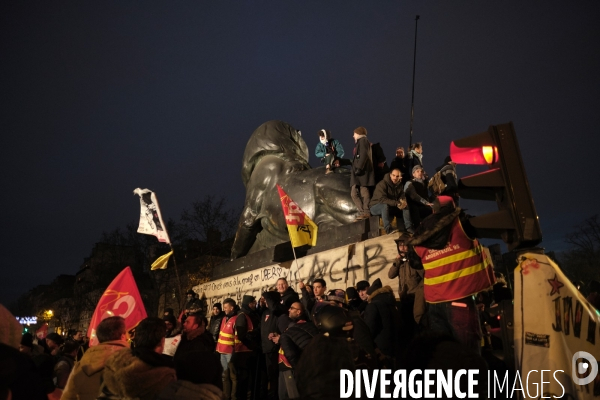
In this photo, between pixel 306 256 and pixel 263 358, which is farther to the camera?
pixel 306 256

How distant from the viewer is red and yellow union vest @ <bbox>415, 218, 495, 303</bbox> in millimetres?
4344

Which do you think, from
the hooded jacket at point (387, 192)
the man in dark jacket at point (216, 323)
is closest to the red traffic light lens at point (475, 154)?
the hooded jacket at point (387, 192)

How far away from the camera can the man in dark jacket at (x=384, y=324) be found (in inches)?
206

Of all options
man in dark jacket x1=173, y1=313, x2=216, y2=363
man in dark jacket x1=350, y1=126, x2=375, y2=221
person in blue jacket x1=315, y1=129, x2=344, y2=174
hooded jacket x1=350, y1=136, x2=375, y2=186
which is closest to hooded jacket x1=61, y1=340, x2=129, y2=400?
man in dark jacket x1=173, y1=313, x2=216, y2=363

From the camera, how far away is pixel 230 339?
26.1 feet

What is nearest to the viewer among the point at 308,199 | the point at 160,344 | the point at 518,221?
the point at 518,221

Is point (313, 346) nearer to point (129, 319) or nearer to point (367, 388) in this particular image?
point (367, 388)

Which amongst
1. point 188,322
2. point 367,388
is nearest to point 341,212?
point 188,322

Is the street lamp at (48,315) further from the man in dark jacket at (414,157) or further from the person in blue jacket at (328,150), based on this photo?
the man in dark jacket at (414,157)

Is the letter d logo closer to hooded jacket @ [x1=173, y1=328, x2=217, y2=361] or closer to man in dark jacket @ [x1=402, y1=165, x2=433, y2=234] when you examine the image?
hooded jacket @ [x1=173, y1=328, x2=217, y2=361]

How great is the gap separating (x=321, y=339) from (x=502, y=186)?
6.49 ft

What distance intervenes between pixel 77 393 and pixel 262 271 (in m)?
9.16

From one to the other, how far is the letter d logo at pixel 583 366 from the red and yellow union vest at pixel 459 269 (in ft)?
4.22

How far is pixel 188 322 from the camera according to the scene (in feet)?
20.3
